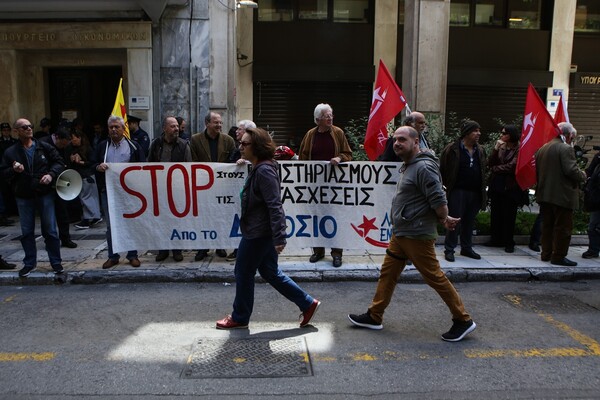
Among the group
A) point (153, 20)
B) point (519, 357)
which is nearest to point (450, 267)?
point (519, 357)

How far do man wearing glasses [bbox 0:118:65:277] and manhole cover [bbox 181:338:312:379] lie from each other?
295 centimetres

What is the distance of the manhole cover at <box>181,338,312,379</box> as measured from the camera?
13.6ft

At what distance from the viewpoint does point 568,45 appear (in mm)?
15344

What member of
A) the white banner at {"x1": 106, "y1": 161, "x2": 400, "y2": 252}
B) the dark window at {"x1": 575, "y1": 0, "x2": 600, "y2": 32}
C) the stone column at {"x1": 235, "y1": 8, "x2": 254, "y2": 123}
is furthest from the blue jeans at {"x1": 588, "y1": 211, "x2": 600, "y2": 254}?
the dark window at {"x1": 575, "y1": 0, "x2": 600, "y2": 32}

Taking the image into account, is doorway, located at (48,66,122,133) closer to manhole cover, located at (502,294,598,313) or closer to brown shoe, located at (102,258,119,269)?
brown shoe, located at (102,258,119,269)

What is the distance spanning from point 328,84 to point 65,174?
9091 millimetres

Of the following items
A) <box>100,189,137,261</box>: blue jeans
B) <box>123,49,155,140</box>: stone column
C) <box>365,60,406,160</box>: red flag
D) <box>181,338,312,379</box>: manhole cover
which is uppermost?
<box>123,49,155,140</box>: stone column

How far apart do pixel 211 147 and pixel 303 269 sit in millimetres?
2129

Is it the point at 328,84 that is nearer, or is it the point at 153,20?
the point at 153,20

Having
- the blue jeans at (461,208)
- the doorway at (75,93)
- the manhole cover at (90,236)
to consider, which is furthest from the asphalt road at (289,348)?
the doorway at (75,93)

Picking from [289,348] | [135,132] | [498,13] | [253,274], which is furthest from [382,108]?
[498,13]

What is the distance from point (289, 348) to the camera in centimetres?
463

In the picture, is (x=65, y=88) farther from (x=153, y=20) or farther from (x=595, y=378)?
(x=595, y=378)

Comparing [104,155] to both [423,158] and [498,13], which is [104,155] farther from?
[498,13]
